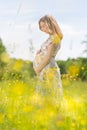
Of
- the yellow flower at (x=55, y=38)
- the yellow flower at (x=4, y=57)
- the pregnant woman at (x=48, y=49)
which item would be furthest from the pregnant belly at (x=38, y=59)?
the yellow flower at (x=4, y=57)

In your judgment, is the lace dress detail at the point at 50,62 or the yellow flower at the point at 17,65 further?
the lace dress detail at the point at 50,62

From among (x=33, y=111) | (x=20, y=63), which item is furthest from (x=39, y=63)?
(x=33, y=111)

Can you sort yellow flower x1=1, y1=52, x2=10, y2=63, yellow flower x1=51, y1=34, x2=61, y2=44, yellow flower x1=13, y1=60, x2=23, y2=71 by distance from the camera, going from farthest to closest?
1. yellow flower x1=51, y1=34, x2=61, y2=44
2. yellow flower x1=1, y1=52, x2=10, y2=63
3. yellow flower x1=13, y1=60, x2=23, y2=71

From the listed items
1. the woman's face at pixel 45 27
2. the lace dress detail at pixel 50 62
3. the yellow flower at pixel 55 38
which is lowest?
the lace dress detail at pixel 50 62

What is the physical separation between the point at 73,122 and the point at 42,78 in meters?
2.10

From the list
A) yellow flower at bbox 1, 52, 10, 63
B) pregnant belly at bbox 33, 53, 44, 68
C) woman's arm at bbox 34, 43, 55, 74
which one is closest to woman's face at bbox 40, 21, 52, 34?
woman's arm at bbox 34, 43, 55, 74

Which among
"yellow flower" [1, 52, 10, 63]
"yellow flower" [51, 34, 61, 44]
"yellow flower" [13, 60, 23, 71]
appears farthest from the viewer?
"yellow flower" [51, 34, 61, 44]

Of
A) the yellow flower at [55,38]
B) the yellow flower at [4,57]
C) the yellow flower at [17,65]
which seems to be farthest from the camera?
the yellow flower at [55,38]

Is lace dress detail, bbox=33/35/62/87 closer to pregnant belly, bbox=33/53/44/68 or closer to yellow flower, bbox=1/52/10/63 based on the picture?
pregnant belly, bbox=33/53/44/68

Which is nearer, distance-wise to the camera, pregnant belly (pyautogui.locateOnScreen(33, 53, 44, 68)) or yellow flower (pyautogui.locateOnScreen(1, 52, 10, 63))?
yellow flower (pyautogui.locateOnScreen(1, 52, 10, 63))

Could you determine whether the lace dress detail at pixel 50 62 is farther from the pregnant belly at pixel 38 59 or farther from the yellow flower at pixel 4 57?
the yellow flower at pixel 4 57

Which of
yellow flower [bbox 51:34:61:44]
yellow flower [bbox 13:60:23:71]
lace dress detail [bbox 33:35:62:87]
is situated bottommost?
lace dress detail [bbox 33:35:62:87]

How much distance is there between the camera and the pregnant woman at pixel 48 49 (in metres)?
5.06

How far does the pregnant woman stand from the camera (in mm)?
5059
